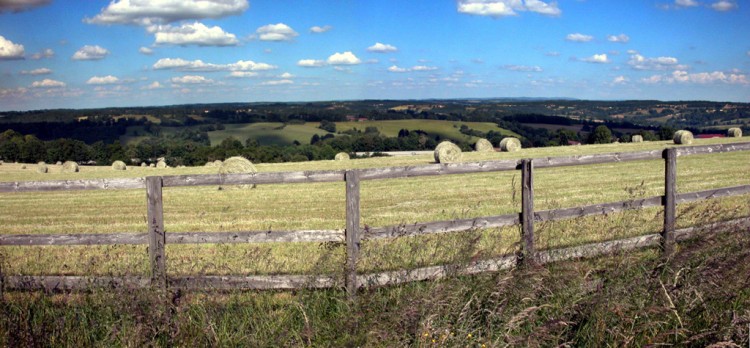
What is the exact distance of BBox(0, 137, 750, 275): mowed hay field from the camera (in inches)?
313

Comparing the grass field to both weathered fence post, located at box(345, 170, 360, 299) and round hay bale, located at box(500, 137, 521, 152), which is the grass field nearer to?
weathered fence post, located at box(345, 170, 360, 299)

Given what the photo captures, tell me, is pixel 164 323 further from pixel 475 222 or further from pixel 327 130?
pixel 327 130

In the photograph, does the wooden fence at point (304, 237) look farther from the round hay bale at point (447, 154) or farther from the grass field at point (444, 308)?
the round hay bale at point (447, 154)

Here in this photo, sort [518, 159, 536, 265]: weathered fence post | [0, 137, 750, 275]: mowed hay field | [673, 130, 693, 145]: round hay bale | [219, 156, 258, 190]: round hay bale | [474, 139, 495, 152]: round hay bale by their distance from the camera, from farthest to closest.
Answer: [474, 139, 495, 152]: round hay bale
[673, 130, 693, 145]: round hay bale
[219, 156, 258, 190]: round hay bale
[0, 137, 750, 275]: mowed hay field
[518, 159, 536, 265]: weathered fence post

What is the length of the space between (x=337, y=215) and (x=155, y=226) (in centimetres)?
941

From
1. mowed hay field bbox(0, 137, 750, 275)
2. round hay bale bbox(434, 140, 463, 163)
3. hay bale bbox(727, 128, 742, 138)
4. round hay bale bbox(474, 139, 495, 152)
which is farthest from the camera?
hay bale bbox(727, 128, 742, 138)

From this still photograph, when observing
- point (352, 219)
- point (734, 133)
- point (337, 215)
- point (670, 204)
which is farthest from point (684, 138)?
point (352, 219)

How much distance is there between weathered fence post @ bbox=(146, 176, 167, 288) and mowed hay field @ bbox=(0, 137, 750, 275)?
42 centimetres

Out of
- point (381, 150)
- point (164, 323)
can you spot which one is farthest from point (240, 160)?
point (381, 150)

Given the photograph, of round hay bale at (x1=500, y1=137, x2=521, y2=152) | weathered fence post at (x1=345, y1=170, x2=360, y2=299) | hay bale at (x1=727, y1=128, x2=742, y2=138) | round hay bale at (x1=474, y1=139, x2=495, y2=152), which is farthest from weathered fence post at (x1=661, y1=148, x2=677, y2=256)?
hay bale at (x1=727, y1=128, x2=742, y2=138)

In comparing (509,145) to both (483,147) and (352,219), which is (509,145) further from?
(352,219)

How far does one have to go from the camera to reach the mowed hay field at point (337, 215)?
26.1 ft

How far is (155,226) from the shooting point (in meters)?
7.06

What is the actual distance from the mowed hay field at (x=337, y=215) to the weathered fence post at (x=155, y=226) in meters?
0.42
